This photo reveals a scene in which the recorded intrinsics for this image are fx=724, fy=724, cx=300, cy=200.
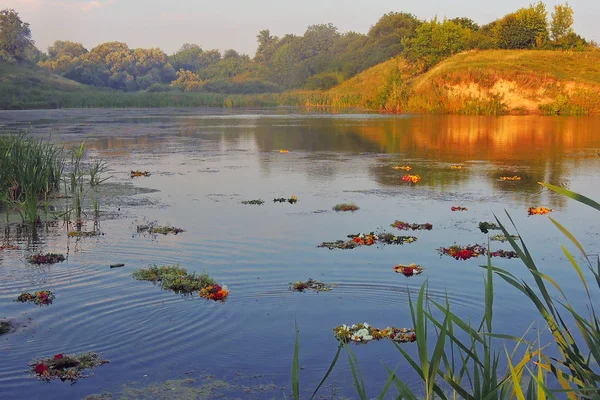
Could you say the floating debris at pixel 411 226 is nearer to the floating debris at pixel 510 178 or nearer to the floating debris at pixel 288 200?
the floating debris at pixel 288 200

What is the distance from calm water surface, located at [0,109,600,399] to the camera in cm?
594

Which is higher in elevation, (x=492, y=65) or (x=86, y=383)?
(x=492, y=65)

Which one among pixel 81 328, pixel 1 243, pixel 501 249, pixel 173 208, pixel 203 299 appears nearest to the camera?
pixel 81 328

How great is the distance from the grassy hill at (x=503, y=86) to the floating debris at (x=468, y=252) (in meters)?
38.8

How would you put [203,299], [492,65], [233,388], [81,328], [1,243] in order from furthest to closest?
[492,65] → [1,243] → [203,299] → [81,328] → [233,388]

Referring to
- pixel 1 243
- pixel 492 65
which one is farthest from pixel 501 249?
pixel 492 65

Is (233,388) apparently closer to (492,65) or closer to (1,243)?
(1,243)

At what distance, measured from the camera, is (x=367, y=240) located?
988 centimetres

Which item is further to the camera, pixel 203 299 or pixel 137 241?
pixel 137 241

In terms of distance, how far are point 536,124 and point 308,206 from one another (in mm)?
25710

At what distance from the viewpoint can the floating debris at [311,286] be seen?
25.6ft

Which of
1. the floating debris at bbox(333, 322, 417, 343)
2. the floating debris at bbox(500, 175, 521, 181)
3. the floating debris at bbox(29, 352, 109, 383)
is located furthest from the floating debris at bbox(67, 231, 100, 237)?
the floating debris at bbox(500, 175, 521, 181)

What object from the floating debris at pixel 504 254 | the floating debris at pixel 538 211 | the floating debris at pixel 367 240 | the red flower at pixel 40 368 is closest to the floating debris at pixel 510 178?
the floating debris at pixel 538 211

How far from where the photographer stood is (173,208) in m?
12.8
